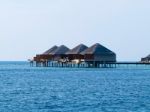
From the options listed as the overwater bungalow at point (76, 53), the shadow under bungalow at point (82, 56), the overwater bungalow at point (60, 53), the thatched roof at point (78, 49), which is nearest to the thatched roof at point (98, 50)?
the shadow under bungalow at point (82, 56)

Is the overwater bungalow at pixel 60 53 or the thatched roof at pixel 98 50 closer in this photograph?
the thatched roof at pixel 98 50

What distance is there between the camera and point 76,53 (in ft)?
608

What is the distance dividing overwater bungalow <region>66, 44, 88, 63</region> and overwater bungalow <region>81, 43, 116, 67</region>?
5.09 meters

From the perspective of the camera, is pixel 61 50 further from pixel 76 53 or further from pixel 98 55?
pixel 98 55

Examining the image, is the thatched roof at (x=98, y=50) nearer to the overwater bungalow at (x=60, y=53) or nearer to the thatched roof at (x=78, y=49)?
the thatched roof at (x=78, y=49)

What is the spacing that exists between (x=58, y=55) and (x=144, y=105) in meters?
140

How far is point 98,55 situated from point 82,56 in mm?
9851

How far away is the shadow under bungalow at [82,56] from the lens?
562 ft

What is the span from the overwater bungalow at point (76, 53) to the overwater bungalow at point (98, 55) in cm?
509

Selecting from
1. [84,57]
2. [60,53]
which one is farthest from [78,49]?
[84,57]

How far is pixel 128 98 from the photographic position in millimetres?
60062

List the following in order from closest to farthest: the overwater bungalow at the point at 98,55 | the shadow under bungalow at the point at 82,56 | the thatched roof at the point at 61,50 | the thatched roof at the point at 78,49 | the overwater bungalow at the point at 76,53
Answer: the overwater bungalow at the point at 98,55
the shadow under bungalow at the point at 82,56
the overwater bungalow at the point at 76,53
the thatched roof at the point at 78,49
the thatched roof at the point at 61,50

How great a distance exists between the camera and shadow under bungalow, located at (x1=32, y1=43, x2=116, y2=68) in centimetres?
17125

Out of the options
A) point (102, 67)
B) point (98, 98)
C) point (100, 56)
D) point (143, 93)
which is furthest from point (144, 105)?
point (102, 67)
